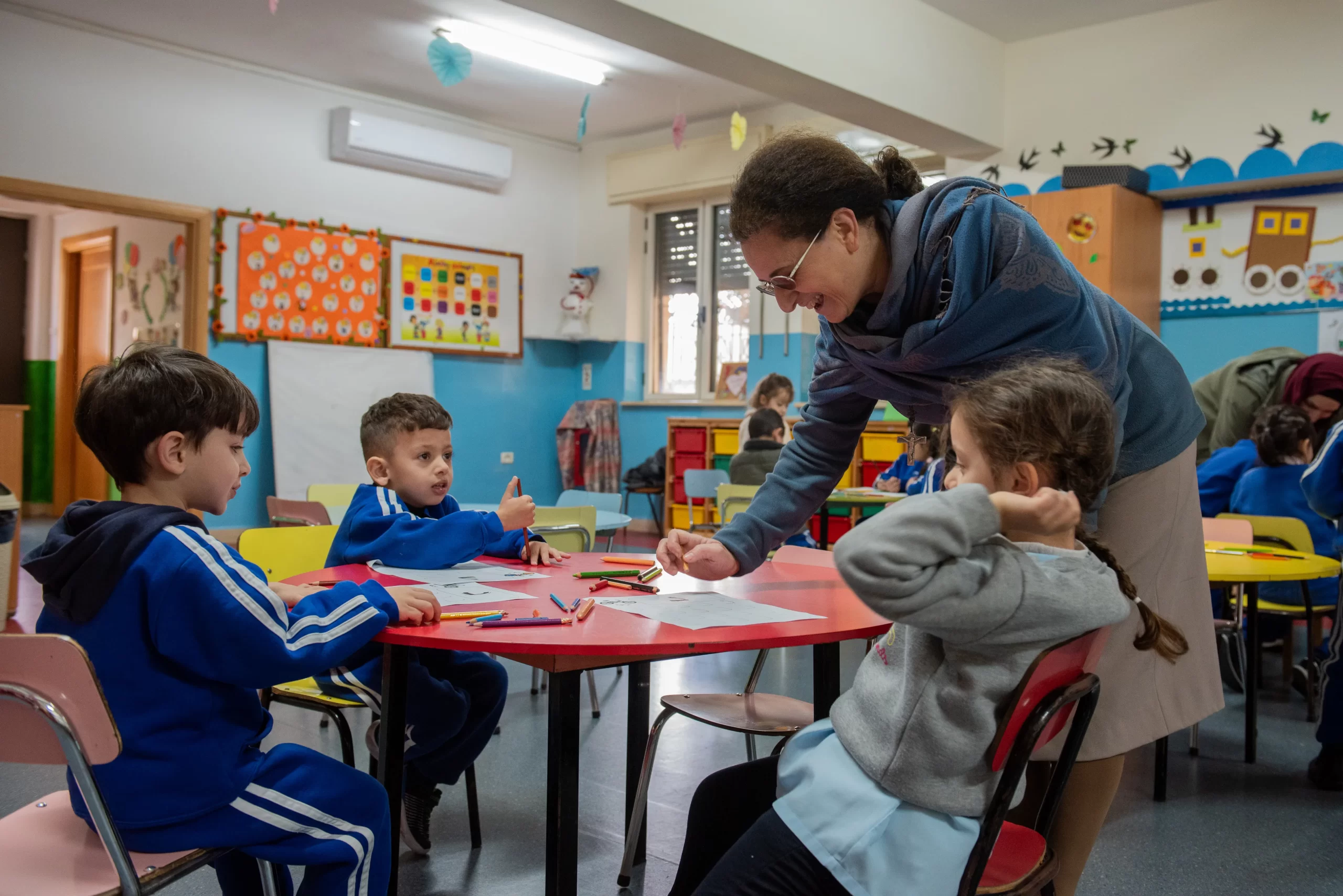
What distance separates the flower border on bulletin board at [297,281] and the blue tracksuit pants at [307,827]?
20.3 ft

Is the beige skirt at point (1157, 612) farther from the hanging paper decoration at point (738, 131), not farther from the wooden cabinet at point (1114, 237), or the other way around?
the hanging paper decoration at point (738, 131)

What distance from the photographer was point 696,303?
27.9ft

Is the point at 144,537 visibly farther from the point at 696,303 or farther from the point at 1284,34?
the point at 696,303

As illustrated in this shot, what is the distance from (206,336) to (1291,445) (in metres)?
6.15

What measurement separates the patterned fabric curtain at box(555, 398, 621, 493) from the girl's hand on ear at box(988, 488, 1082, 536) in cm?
757

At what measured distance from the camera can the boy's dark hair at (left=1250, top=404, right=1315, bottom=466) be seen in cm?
370

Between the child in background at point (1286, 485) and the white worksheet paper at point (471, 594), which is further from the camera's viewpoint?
the child in background at point (1286, 485)

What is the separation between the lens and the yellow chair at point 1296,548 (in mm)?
3436

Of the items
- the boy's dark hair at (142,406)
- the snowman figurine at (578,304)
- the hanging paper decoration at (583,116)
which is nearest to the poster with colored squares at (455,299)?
the snowman figurine at (578,304)

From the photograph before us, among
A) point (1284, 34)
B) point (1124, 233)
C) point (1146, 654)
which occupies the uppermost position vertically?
point (1284, 34)

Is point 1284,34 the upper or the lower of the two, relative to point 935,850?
upper

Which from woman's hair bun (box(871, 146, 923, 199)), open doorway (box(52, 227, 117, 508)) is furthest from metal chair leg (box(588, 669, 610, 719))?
open doorway (box(52, 227, 117, 508))

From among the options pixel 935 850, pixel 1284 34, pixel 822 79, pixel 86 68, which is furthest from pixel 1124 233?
pixel 86 68

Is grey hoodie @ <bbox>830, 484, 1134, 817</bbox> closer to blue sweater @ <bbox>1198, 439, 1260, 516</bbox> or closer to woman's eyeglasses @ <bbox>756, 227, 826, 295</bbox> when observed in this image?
woman's eyeglasses @ <bbox>756, 227, 826, 295</bbox>
